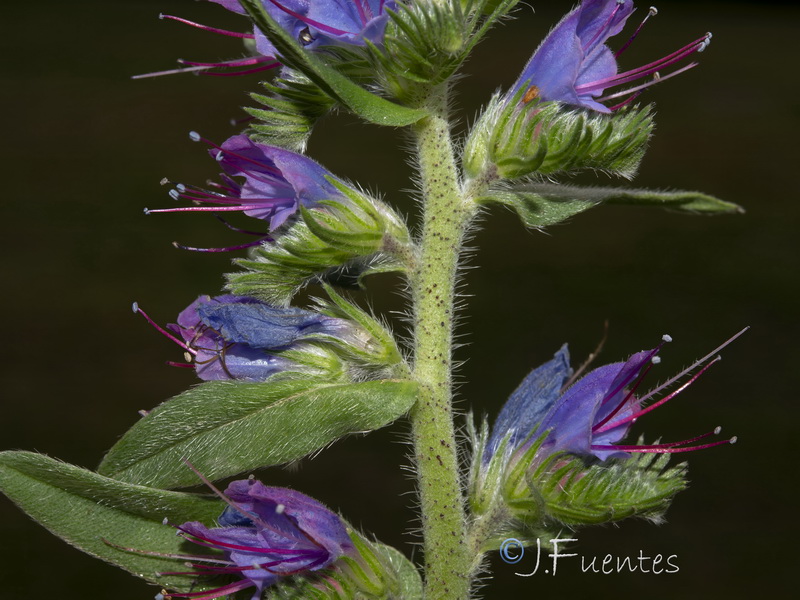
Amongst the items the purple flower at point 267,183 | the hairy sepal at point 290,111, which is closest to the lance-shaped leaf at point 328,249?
the purple flower at point 267,183

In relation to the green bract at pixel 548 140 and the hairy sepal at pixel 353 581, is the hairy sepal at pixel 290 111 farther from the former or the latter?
the hairy sepal at pixel 353 581

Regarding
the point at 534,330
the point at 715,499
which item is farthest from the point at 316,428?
the point at 534,330

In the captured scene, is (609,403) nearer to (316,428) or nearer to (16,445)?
(316,428)

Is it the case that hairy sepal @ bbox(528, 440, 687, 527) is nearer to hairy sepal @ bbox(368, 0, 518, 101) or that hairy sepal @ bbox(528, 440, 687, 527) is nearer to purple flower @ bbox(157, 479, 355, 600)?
purple flower @ bbox(157, 479, 355, 600)

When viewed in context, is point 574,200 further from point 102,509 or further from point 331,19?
point 102,509

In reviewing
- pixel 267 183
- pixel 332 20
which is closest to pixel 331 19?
pixel 332 20

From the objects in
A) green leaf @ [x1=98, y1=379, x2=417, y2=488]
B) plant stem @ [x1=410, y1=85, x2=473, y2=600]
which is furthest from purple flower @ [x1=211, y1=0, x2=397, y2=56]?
green leaf @ [x1=98, y1=379, x2=417, y2=488]
